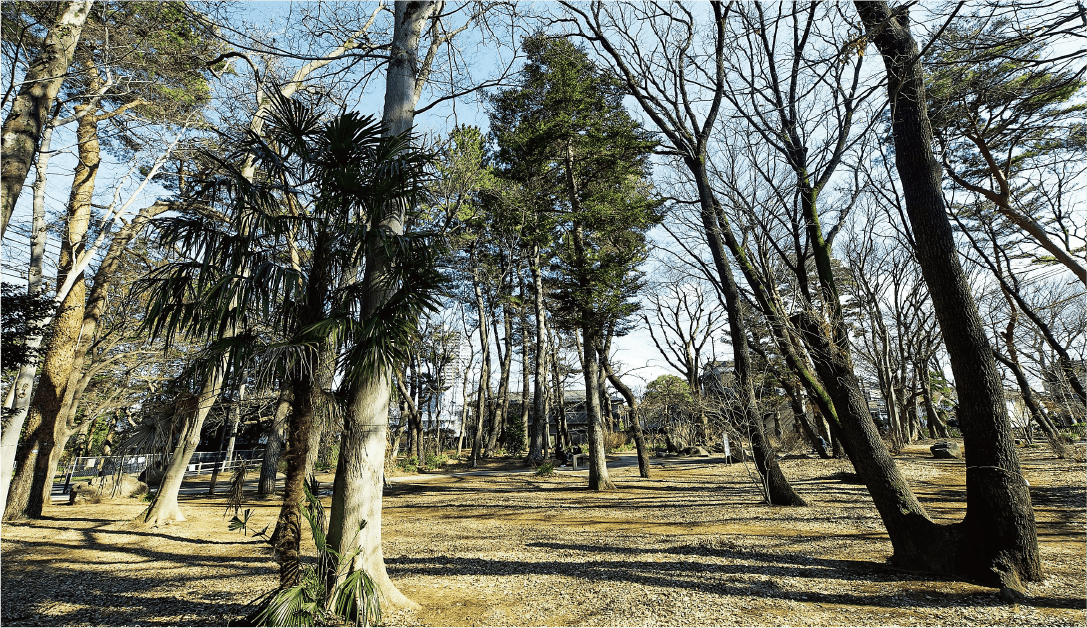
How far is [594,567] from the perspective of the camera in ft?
17.6

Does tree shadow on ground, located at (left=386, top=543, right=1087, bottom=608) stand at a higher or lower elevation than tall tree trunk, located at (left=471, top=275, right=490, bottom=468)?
lower

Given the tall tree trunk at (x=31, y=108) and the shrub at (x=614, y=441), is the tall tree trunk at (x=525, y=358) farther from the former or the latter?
the tall tree trunk at (x=31, y=108)

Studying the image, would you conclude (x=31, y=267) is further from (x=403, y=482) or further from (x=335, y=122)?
(x=403, y=482)

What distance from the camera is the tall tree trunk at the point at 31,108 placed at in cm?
482

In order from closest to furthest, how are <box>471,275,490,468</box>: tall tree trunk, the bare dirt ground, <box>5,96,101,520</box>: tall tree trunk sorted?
the bare dirt ground → <box>5,96,101,520</box>: tall tree trunk → <box>471,275,490,468</box>: tall tree trunk

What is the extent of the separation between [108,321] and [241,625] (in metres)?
11.1

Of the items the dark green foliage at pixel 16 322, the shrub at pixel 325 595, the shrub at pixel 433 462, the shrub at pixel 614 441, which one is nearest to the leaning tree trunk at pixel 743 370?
the shrub at pixel 325 595

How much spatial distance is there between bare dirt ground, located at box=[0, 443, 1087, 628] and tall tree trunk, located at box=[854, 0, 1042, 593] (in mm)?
279

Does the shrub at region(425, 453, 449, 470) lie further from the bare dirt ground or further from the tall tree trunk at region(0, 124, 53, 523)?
the tall tree trunk at region(0, 124, 53, 523)

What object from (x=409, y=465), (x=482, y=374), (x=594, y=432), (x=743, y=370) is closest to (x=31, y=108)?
(x=743, y=370)

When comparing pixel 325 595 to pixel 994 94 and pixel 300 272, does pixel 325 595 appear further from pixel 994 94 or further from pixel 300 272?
pixel 994 94

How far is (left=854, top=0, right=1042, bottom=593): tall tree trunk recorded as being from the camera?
411 cm

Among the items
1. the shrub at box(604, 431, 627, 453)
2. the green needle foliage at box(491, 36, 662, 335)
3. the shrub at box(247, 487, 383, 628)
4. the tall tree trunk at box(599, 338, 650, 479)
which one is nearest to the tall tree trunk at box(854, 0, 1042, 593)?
the shrub at box(247, 487, 383, 628)

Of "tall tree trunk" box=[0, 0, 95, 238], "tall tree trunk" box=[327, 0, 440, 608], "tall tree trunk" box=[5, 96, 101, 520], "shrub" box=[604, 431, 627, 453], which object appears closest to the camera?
"tall tree trunk" box=[327, 0, 440, 608]
